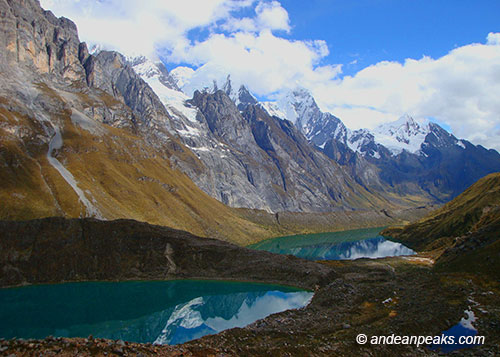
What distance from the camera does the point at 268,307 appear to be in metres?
75.6

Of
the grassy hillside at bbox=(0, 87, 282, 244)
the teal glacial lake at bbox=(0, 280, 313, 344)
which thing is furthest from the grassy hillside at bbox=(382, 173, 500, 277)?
the grassy hillside at bbox=(0, 87, 282, 244)

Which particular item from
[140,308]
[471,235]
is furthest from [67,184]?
[471,235]

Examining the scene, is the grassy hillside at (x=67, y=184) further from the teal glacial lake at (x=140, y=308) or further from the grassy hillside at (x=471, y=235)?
the grassy hillside at (x=471, y=235)

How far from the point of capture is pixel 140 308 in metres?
76.6

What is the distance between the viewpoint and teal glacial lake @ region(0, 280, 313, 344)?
61812mm

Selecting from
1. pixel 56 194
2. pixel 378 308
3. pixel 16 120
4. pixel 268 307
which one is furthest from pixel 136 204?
pixel 378 308

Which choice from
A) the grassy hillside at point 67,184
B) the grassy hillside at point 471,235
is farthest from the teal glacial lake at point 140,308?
the grassy hillside at point 67,184

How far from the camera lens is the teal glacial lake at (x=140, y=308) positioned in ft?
203

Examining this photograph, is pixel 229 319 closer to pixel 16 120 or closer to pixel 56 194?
pixel 56 194

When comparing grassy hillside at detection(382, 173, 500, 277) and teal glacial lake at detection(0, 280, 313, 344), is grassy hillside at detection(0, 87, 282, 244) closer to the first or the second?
teal glacial lake at detection(0, 280, 313, 344)

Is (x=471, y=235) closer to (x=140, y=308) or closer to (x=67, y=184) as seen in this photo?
(x=140, y=308)

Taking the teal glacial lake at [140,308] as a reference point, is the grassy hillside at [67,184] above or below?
above

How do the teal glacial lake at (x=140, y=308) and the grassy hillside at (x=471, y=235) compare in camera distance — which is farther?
the grassy hillside at (x=471, y=235)

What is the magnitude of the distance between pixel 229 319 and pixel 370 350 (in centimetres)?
3841
